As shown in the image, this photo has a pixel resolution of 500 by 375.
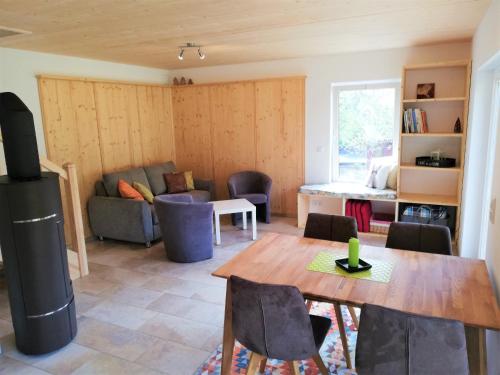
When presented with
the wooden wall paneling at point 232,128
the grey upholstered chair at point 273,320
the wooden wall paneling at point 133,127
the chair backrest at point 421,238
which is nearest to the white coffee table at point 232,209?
the wooden wall paneling at point 232,128

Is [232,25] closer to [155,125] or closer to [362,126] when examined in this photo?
[362,126]

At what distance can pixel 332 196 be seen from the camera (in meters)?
5.18

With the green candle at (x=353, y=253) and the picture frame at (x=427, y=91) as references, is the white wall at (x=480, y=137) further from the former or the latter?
the green candle at (x=353, y=253)

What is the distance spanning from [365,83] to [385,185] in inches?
Result: 59.3

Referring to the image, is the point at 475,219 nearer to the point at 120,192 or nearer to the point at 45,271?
the point at 45,271

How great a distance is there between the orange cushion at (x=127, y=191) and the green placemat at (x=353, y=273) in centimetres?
321

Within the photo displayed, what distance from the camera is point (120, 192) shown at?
16.6 ft

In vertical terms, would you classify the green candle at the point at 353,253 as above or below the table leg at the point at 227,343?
above

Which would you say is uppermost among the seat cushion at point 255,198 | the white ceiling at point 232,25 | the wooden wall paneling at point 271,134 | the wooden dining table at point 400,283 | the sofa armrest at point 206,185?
the white ceiling at point 232,25

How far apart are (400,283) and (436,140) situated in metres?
3.49

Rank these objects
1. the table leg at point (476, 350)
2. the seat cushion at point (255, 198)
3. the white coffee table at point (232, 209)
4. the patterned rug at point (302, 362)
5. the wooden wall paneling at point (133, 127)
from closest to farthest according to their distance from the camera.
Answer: the table leg at point (476, 350) → the patterned rug at point (302, 362) → the white coffee table at point (232, 209) → the seat cushion at point (255, 198) → the wooden wall paneling at point (133, 127)

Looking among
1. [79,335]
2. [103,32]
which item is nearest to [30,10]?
[103,32]

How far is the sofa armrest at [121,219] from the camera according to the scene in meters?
4.71

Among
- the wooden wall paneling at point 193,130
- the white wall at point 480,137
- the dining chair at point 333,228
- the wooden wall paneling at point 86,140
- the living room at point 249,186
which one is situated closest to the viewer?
the living room at point 249,186
